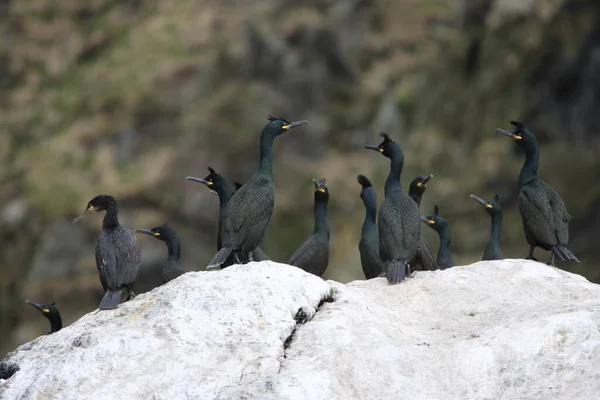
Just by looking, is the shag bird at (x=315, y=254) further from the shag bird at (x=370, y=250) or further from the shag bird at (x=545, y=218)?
the shag bird at (x=545, y=218)

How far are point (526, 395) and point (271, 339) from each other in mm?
1937

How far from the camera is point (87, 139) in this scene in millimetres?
33094

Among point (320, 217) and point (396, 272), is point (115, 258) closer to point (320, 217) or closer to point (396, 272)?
point (396, 272)

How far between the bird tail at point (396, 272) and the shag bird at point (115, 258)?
2.52m

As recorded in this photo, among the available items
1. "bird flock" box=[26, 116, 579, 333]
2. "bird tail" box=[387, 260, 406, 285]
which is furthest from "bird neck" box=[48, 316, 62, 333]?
"bird tail" box=[387, 260, 406, 285]

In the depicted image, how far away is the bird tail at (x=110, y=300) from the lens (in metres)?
8.91

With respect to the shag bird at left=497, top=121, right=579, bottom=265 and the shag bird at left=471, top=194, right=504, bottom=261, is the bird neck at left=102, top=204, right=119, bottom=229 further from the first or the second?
the shag bird at left=471, top=194, right=504, bottom=261

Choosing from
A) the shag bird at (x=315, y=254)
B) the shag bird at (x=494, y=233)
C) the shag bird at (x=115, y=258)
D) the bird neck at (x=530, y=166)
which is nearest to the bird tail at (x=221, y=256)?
the shag bird at (x=115, y=258)

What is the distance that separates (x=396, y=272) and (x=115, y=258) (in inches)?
113

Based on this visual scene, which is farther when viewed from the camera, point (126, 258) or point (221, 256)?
point (221, 256)

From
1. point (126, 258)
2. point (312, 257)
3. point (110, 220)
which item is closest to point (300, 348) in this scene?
point (126, 258)

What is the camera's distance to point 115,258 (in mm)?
10055

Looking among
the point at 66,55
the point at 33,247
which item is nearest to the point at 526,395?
the point at 33,247

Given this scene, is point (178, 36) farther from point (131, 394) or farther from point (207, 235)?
point (131, 394)
